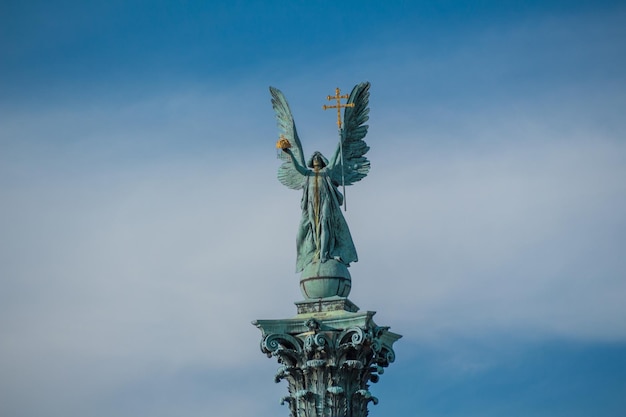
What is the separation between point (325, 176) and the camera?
64.1m

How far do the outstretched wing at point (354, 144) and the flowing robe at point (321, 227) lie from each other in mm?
645

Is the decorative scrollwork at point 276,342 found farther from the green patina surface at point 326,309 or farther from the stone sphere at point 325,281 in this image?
the stone sphere at point 325,281

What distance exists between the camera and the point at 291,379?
202ft

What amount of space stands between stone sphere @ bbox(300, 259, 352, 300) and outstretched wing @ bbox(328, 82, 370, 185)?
11.6ft

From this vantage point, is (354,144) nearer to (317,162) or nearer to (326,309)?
(317,162)

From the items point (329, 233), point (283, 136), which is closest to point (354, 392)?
point (329, 233)

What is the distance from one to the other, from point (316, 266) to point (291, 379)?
4.13 m

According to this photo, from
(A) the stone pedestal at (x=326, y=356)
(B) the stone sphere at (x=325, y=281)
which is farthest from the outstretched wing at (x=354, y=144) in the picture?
(A) the stone pedestal at (x=326, y=356)

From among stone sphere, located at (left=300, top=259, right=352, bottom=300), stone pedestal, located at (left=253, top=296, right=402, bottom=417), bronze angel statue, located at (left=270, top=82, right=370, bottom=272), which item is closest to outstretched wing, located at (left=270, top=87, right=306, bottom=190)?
bronze angel statue, located at (left=270, top=82, right=370, bottom=272)

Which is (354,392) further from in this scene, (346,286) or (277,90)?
(277,90)

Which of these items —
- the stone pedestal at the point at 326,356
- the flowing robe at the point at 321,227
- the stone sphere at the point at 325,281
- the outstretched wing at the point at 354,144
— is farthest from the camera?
the outstretched wing at the point at 354,144

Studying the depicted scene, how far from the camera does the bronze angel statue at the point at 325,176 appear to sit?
6328cm

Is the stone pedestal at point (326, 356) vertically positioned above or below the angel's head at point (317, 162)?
below

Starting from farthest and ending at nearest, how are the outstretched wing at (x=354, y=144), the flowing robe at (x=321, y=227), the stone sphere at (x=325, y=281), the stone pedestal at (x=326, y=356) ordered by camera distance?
the outstretched wing at (x=354, y=144) → the flowing robe at (x=321, y=227) → the stone sphere at (x=325, y=281) → the stone pedestal at (x=326, y=356)
